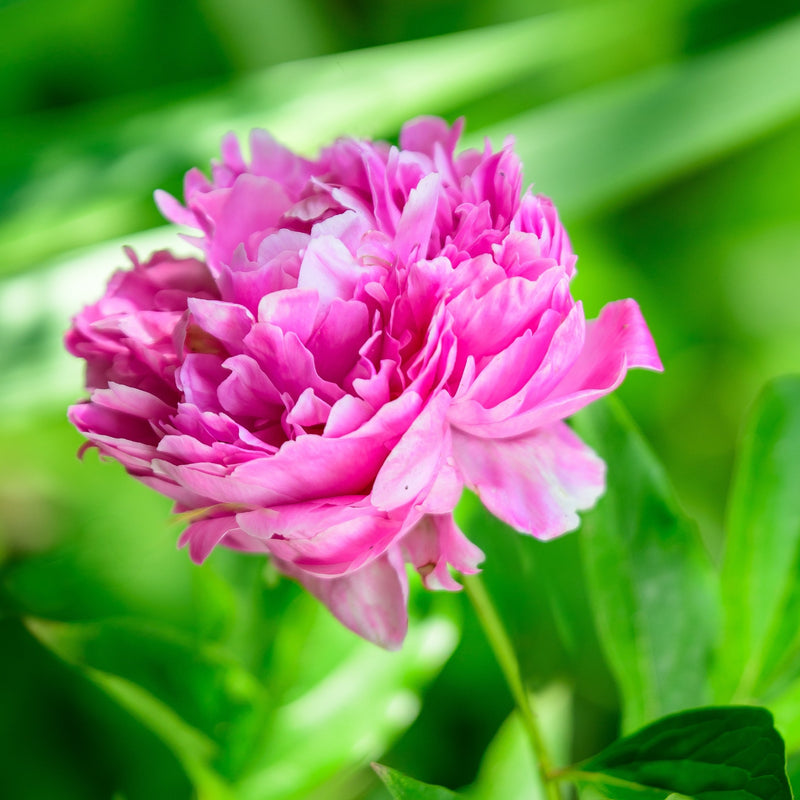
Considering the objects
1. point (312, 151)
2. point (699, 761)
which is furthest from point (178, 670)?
point (312, 151)

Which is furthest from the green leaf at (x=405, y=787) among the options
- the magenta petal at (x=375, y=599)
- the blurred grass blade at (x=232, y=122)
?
the blurred grass blade at (x=232, y=122)

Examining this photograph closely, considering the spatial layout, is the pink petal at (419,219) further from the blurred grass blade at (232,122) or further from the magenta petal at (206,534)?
the blurred grass blade at (232,122)

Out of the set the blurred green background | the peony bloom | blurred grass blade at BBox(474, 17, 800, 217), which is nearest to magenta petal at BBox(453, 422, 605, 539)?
the peony bloom

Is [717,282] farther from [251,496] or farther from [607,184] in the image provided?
[251,496]

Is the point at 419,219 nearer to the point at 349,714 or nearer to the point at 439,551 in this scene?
the point at 439,551

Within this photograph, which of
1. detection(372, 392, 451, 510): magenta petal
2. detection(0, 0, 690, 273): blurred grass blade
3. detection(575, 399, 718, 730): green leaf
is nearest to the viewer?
detection(372, 392, 451, 510): magenta petal

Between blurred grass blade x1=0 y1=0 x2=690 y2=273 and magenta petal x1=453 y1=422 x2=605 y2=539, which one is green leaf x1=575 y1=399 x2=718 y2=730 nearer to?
magenta petal x1=453 y1=422 x2=605 y2=539
